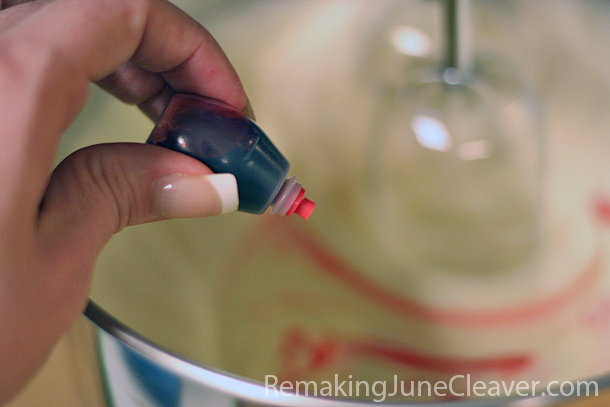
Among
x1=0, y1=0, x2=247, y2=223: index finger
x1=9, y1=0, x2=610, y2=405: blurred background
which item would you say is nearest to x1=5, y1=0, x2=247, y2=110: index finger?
x1=0, y1=0, x2=247, y2=223: index finger

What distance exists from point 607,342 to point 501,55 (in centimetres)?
22

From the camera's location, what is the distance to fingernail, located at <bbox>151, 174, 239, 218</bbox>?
21 centimetres

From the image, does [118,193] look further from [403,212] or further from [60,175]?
[403,212]

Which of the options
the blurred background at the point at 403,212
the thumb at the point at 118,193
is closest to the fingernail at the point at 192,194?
the thumb at the point at 118,193

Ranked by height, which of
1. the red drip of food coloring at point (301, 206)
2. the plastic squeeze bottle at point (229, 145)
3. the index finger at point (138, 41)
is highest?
the index finger at point (138, 41)

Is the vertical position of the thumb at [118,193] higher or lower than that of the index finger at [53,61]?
lower

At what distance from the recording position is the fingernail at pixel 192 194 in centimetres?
21

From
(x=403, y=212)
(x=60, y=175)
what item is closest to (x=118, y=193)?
(x=60, y=175)

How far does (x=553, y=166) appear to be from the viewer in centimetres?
44

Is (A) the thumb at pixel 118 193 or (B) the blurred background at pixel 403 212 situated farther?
(B) the blurred background at pixel 403 212

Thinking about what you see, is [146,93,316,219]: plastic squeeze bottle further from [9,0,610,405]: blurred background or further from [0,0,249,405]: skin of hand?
[9,0,610,405]: blurred background

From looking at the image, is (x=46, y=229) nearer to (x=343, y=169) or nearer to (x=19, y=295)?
(x=19, y=295)

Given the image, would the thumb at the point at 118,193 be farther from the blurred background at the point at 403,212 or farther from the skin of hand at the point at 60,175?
the blurred background at the point at 403,212

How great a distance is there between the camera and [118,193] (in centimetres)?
20
